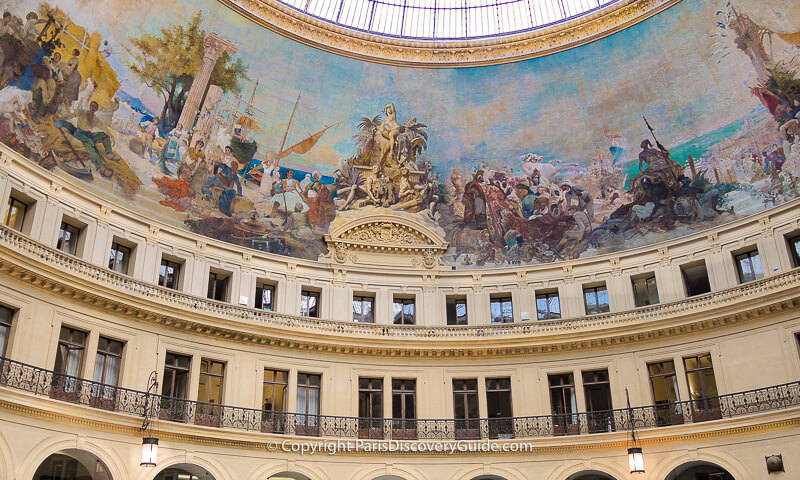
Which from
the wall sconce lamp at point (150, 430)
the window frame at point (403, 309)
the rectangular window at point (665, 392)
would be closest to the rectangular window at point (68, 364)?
the wall sconce lamp at point (150, 430)

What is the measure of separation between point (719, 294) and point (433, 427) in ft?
38.0

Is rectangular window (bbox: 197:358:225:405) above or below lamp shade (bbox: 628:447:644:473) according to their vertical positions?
above

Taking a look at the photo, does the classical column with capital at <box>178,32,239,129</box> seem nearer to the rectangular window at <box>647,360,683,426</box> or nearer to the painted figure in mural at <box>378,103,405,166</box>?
the painted figure in mural at <box>378,103,405,166</box>

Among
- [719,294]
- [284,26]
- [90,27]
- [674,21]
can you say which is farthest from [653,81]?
[90,27]

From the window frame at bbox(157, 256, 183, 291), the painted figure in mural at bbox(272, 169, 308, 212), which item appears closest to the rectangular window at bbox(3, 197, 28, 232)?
the window frame at bbox(157, 256, 183, 291)

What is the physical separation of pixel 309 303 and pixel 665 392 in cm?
1426

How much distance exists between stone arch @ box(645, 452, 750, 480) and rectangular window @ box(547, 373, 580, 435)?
3094 millimetres

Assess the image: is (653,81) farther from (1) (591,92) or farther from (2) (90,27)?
(2) (90,27)

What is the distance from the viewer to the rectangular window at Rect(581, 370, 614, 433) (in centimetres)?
2638

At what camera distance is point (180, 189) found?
28.0m

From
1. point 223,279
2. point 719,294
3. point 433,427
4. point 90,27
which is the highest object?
point 90,27

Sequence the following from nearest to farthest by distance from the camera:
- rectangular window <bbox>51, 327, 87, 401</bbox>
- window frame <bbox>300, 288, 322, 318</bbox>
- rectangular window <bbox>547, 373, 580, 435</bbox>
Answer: rectangular window <bbox>51, 327, 87, 401</bbox> → rectangular window <bbox>547, 373, 580, 435</bbox> → window frame <bbox>300, 288, 322, 318</bbox>

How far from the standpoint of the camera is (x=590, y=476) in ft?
90.7

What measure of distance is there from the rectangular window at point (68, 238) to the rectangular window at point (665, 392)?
68.9ft
